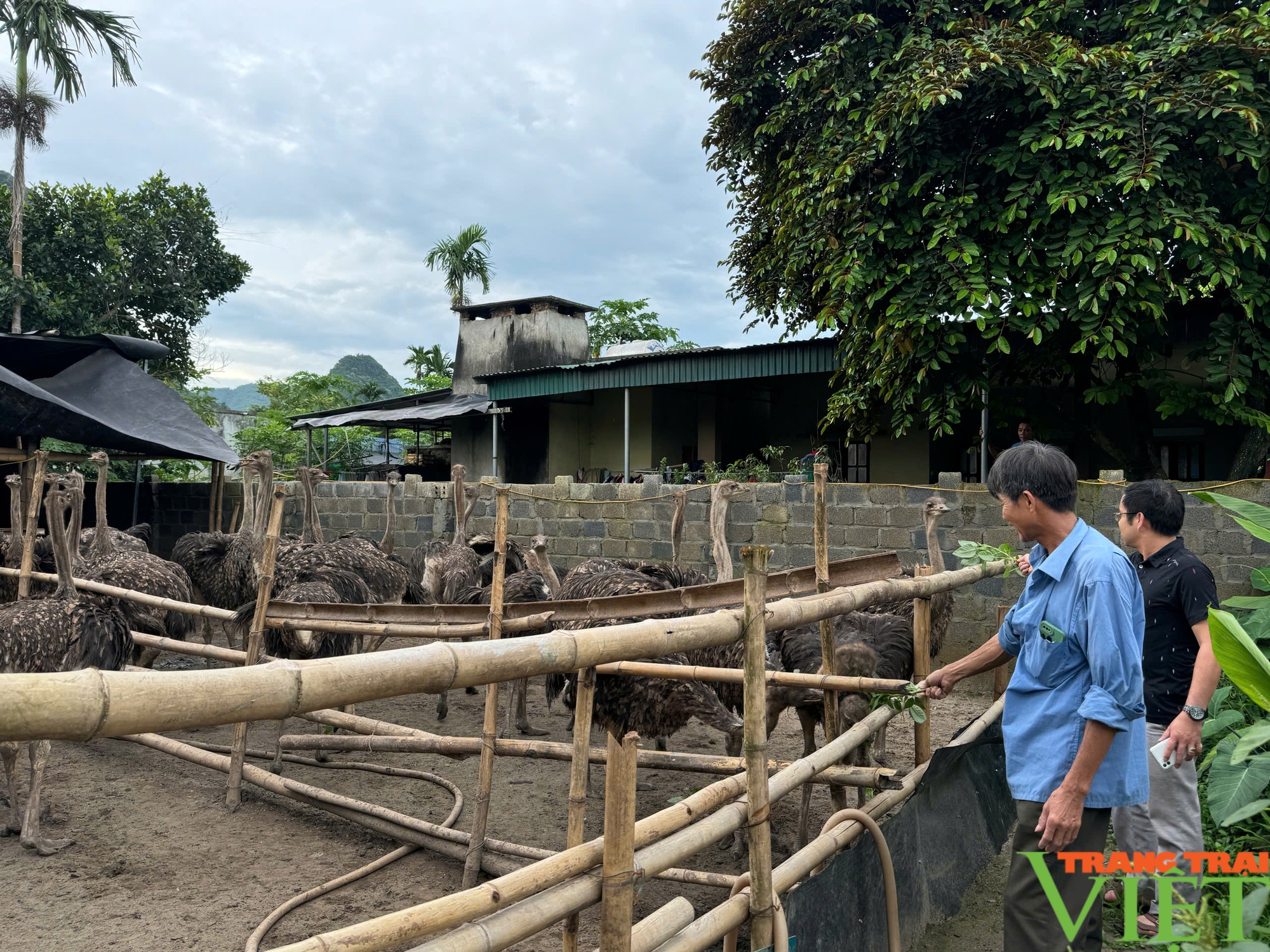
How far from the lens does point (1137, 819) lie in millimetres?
3123

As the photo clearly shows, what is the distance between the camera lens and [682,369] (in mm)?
12727

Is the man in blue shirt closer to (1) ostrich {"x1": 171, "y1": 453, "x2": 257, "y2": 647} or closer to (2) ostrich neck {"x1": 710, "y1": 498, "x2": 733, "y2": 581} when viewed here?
(2) ostrich neck {"x1": 710, "y1": 498, "x2": 733, "y2": 581}

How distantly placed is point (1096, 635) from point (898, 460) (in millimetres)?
12118

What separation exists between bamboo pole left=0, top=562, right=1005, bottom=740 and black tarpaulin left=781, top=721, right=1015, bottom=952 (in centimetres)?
97

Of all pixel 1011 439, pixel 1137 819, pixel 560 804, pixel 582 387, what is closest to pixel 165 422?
pixel 582 387

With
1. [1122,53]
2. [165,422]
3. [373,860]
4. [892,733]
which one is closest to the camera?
[373,860]

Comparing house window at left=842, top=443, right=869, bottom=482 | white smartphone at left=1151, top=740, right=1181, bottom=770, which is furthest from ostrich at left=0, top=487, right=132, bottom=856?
house window at left=842, top=443, right=869, bottom=482

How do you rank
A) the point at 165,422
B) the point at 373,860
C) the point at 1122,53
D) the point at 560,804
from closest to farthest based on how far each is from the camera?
the point at 373,860
the point at 560,804
the point at 1122,53
the point at 165,422

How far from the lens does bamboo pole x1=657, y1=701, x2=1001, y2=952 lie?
1907 mm

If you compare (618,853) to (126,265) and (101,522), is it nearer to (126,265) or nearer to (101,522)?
(101,522)

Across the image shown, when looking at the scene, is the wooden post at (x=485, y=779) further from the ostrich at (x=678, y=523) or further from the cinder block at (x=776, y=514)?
the cinder block at (x=776, y=514)

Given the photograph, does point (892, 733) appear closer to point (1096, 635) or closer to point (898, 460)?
point (1096, 635)

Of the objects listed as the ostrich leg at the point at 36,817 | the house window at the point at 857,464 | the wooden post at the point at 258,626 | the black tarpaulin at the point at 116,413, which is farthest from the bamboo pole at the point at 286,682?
the house window at the point at 857,464

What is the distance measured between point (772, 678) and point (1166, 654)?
1478 millimetres
